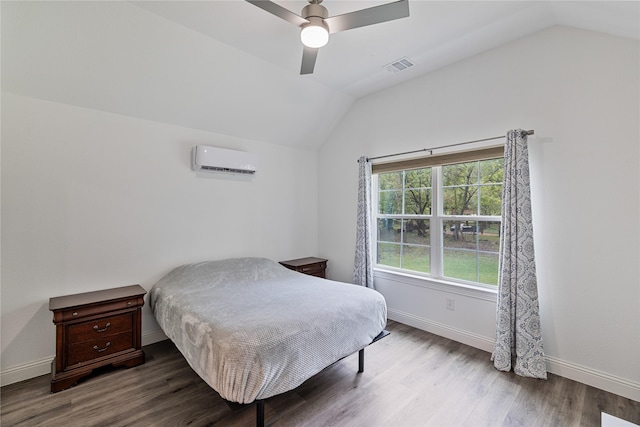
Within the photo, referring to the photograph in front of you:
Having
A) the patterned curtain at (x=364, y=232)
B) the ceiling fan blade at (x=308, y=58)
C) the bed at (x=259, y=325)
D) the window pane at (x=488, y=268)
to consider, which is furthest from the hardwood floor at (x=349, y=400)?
the ceiling fan blade at (x=308, y=58)

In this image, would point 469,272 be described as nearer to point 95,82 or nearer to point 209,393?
point 209,393

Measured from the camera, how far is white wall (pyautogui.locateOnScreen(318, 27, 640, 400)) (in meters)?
2.13

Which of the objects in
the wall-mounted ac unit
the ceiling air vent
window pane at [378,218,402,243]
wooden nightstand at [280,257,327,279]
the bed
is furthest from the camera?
wooden nightstand at [280,257,327,279]

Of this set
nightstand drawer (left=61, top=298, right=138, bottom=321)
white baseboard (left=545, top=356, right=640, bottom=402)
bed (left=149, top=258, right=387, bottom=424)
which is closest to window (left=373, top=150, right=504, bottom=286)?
white baseboard (left=545, top=356, right=640, bottom=402)

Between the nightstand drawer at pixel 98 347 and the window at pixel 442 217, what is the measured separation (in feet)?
9.84

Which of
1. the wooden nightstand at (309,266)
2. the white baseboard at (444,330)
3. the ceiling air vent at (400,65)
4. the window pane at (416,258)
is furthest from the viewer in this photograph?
the wooden nightstand at (309,266)

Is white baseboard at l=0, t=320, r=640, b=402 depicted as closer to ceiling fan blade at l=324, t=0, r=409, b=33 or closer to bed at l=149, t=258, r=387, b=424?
bed at l=149, t=258, r=387, b=424

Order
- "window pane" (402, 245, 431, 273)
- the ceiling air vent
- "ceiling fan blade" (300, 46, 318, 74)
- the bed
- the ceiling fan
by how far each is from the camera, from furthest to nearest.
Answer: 1. "window pane" (402, 245, 431, 273)
2. the ceiling air vent
3. "ceiling fan blade" (300, 46, 318, 74)
4. the ceiling fan
5. the bed

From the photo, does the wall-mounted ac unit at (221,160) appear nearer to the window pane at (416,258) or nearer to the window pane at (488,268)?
the window pane at (416,258)

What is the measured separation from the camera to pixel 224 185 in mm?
3594

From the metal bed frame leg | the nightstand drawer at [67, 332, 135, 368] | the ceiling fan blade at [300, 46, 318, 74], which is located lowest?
the metal bed frame leg

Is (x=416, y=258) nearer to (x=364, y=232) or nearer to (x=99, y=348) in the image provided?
(x=364, y=232)

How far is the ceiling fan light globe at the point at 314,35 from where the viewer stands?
6.18ft

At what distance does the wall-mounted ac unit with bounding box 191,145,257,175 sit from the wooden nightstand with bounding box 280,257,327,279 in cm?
142
